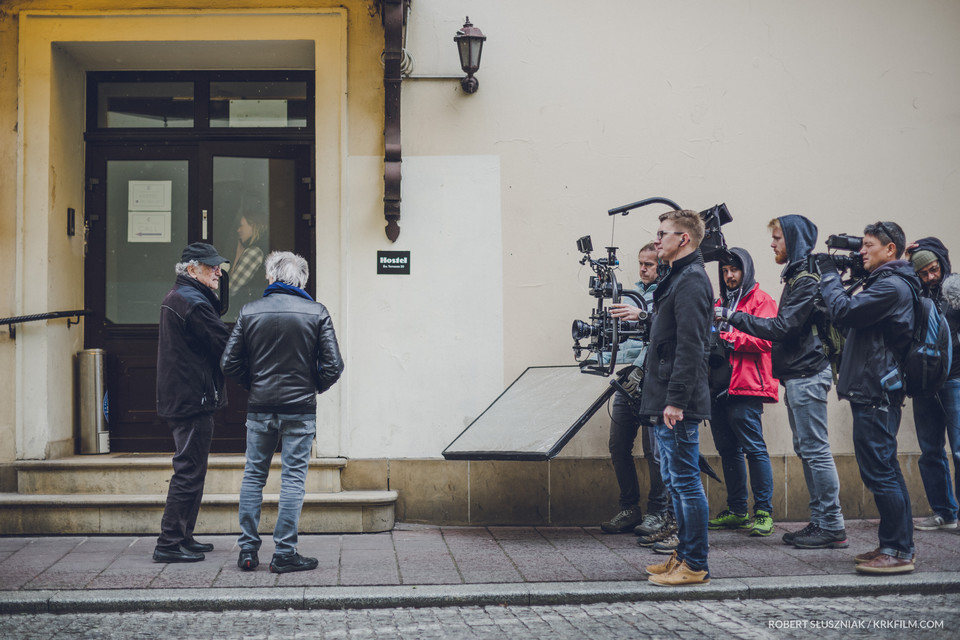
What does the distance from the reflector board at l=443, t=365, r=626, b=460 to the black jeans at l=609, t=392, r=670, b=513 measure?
19 cm

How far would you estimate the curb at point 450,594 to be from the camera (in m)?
5.05

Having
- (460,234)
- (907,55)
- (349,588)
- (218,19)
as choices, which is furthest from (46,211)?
(907,55)

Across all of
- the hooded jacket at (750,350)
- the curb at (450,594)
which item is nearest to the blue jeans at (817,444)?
the hooded jacket at (750,350)

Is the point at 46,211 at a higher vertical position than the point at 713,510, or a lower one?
higher

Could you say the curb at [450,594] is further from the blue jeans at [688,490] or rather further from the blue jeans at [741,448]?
the blue jeans at [741,448]

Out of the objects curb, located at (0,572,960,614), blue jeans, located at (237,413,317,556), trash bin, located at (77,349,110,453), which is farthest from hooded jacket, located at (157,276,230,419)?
trash bin, located at (77,349,110,453)

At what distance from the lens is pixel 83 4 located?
289 inches

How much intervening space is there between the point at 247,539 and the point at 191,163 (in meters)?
3.70

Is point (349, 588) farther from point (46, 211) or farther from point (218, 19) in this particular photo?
point (218, 19)

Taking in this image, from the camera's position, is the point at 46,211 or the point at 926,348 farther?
the point at 46,211

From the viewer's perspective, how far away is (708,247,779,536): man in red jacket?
664 cm

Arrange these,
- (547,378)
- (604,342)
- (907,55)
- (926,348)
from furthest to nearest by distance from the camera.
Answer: (907,55), (547,378), (604,342), (926,348)

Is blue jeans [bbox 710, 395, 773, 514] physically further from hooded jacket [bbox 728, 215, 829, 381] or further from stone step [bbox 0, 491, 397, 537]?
stone step [bbox 0, 491, 397, 537]

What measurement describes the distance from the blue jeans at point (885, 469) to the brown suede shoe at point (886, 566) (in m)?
0.04
